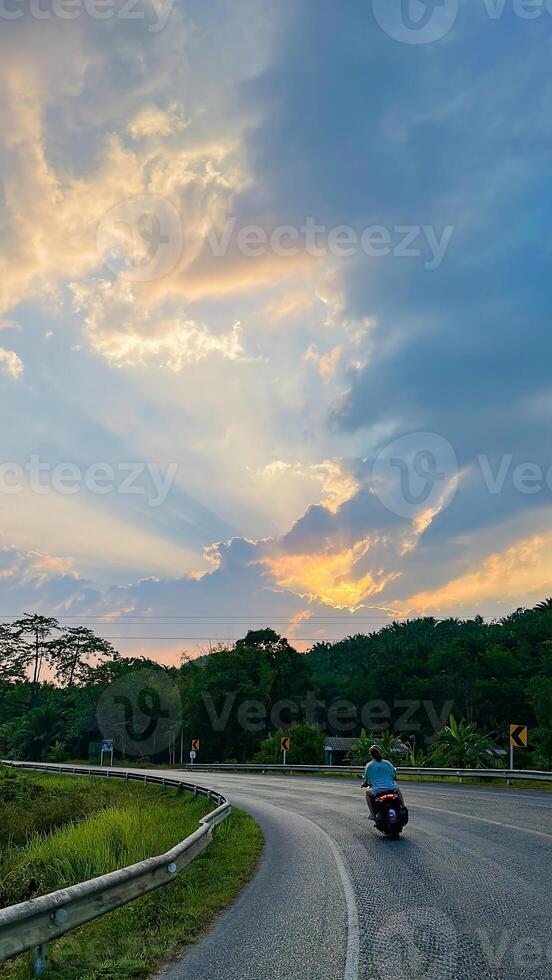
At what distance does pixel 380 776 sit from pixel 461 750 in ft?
86.0

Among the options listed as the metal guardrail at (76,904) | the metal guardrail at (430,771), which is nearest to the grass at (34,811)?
the metal guardrail at (76,904)

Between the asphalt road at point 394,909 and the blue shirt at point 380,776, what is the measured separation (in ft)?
3.09

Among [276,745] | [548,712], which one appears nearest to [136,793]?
[276,745]

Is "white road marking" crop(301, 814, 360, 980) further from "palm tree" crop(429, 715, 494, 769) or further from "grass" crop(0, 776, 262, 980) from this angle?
"palm tree" crop(429, 715, 494, 769)

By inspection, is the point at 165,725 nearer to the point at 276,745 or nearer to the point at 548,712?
the point at 276,745

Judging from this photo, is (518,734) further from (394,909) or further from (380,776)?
(394,909)

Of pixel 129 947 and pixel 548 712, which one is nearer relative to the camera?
pixel 129 947

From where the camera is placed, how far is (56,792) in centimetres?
3294

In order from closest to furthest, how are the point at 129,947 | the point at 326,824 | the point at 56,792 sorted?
1. the point at 129,947
2. the point at 326,824
3. the point at 56,792

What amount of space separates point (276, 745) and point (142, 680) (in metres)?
29.9

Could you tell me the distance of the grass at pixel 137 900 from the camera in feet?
21.6

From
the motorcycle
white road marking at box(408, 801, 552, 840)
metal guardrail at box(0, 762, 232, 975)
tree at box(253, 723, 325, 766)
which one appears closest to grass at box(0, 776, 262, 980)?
metal guardrail at box(0, 762, 232, 975)

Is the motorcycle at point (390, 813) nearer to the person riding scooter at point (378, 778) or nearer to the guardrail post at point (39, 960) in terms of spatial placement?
the person riding scooter at point (378, 778)

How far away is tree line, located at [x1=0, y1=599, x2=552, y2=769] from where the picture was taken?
85.2 metres
